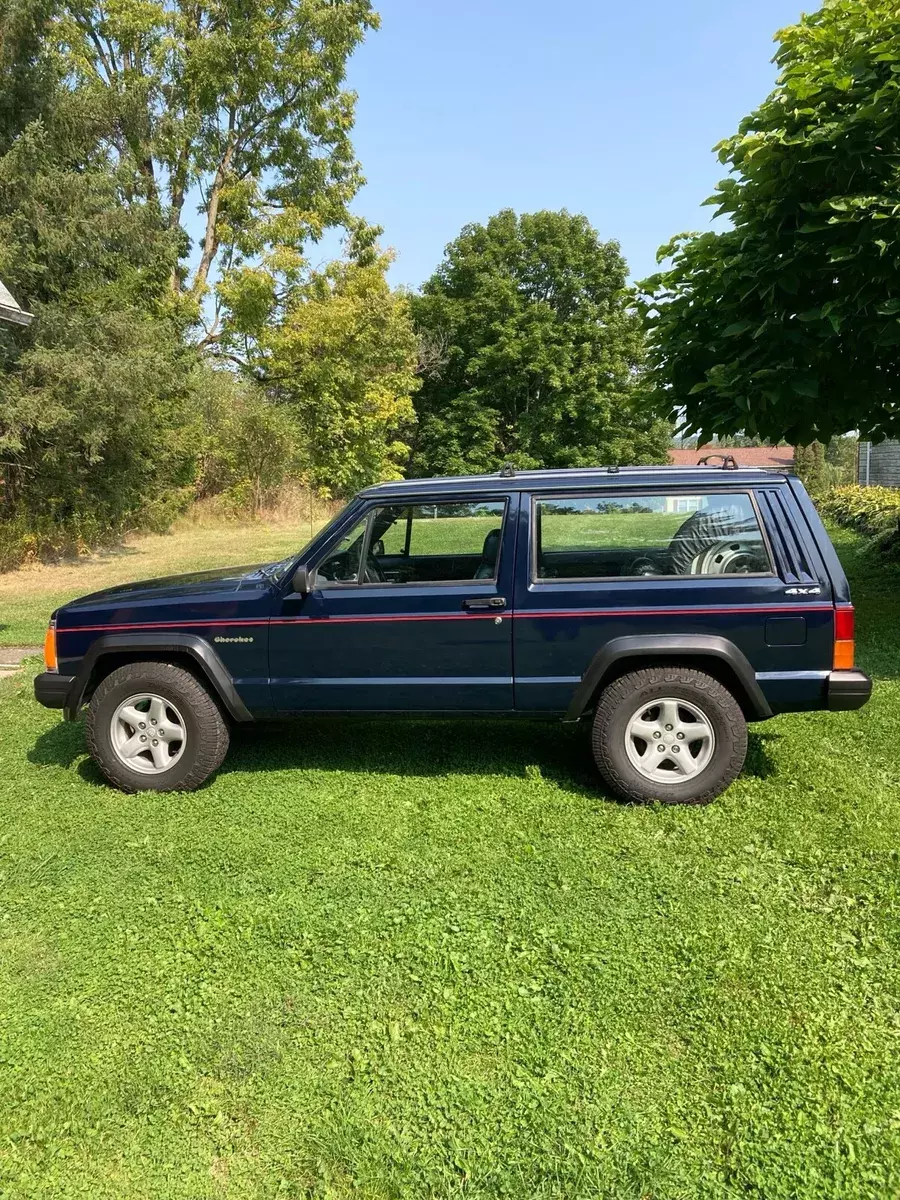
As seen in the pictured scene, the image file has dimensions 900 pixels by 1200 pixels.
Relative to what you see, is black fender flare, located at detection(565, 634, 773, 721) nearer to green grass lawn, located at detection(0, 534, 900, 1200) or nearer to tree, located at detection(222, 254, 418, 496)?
green grass lawn, located at detection(0, 534, 900, 1200)

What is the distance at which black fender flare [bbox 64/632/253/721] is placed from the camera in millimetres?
4238

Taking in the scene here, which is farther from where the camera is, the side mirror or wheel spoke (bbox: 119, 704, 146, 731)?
wheel spoke (bbox: 119, 704, 146, 731)

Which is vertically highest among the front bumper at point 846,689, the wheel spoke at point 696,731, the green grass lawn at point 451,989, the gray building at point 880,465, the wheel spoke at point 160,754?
the gray building at point 880,465

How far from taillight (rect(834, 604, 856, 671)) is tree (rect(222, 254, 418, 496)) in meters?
23.6

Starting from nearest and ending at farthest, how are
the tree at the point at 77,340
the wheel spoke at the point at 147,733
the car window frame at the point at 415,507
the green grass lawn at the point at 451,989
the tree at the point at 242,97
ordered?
the green grass lawn at the point at 451,989
the car window frame at the point at 415,507
the wheel spoke at the point at 147,733
the tree at the point at 77,340
the tree at the point at 242,97

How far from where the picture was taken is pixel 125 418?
15.1 meters

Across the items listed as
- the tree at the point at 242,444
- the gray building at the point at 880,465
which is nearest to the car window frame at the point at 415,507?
the gray building at the point at 880,465

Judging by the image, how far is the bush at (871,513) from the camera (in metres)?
12.0

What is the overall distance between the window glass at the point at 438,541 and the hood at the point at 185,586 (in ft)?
2.46

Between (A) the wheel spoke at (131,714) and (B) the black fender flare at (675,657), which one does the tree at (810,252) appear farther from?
(A) the wheel spoke at (131,714)

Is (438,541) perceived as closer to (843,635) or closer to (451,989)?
(843,635)

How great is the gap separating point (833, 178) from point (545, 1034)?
21.7ft

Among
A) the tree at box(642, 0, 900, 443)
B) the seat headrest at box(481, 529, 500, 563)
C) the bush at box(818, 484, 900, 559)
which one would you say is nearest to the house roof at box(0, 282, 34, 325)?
the seat headrest at box(481, 529, 500, 563)

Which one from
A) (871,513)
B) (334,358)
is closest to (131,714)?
(871,513)
